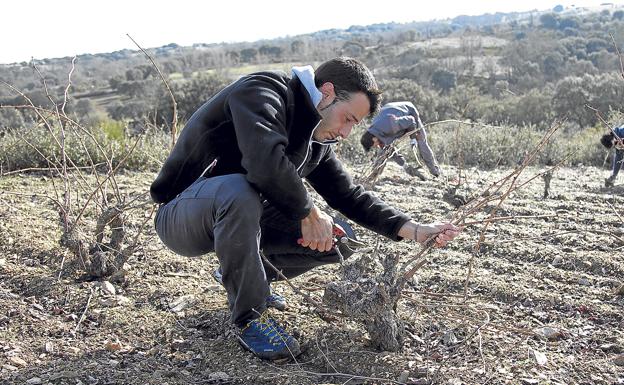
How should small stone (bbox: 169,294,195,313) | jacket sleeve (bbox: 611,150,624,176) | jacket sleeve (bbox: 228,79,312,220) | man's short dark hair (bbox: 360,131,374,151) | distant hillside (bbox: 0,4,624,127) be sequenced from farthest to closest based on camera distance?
distant hillside (bbox: 0,4,624,127) → man's short dark hair (bbox: 360,131,374,151) → jacket sleeve (bbox: 611,150,624,176) → small stone (bbox: 169,294,195,313) → jacket sleeve (bbox: 228,79,312,220)

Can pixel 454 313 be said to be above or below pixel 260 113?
below

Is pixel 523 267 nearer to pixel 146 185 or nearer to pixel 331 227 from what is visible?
pixel 331 227

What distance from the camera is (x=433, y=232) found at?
1.98 m

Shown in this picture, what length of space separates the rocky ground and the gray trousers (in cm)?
23

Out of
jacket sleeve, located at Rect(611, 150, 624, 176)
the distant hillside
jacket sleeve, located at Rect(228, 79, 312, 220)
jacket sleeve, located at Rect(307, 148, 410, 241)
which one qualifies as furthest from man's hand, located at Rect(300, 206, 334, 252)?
jacket sleeve, located at Rect(611, 150, 624, 176)

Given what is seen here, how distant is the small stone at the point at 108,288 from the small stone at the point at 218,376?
77 centimetres

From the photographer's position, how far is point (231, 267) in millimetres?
1854

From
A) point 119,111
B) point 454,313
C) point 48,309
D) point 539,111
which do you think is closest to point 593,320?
point 454,313

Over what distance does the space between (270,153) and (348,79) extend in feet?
1.25

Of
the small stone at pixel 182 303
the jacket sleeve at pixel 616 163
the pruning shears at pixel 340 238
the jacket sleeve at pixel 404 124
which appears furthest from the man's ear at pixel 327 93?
the jacket sleeve at pixel 616 163

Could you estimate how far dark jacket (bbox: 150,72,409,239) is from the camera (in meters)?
1.79

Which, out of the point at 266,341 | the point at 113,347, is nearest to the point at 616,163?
the point at 266,341

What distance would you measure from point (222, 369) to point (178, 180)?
64cm

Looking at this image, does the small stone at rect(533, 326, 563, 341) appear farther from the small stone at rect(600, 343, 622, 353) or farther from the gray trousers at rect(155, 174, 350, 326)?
the gray trousers at rect(155, 174, 350, 326)
